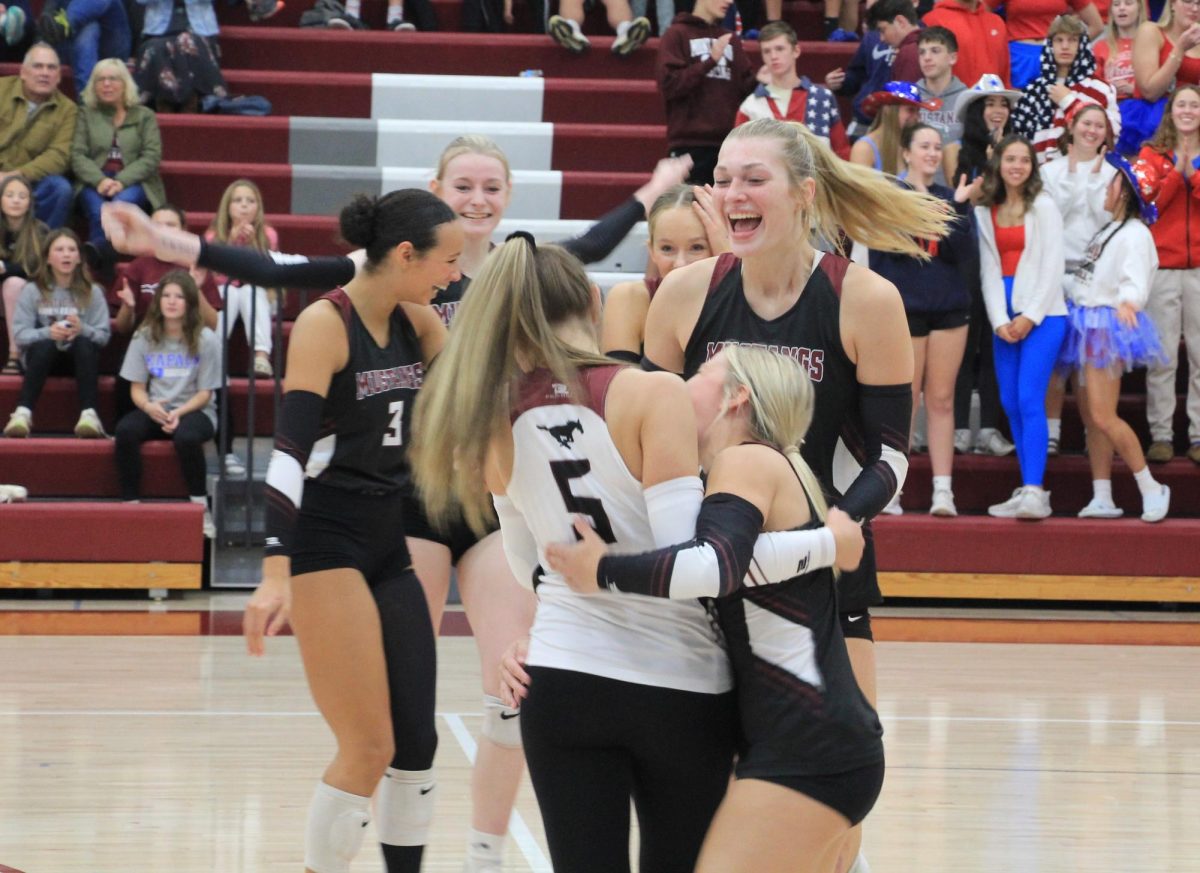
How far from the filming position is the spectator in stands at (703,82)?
335 inches

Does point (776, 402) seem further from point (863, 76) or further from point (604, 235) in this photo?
point (863, 76)

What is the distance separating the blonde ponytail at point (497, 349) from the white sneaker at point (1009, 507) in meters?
5.49

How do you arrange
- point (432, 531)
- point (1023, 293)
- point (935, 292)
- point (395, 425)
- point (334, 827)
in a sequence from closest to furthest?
point (334, 827) → point (395, 425) → point (432, 531) → point (935, 292) → point (1023, 293)

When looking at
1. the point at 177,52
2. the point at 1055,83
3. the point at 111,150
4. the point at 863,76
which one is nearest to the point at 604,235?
the point at 111,150

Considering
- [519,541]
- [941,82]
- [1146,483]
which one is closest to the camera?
[519,541]

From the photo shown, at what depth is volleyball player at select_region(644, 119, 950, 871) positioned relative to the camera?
2.94m

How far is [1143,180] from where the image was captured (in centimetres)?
795

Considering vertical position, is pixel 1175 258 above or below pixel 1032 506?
above

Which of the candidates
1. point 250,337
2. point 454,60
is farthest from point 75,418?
point 454,60

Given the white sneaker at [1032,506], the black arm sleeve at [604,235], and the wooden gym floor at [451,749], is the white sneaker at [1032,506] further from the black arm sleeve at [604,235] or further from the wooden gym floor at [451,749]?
the black arm sleeve at [604,235]

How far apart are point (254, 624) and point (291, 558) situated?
296 millimetres

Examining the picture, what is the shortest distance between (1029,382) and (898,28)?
248 centimetres

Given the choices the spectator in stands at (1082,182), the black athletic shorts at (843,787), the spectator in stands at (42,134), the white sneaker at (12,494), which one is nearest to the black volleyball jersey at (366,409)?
the black athletic shorts at (843,787)

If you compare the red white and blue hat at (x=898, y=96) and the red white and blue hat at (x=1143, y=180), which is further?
the red white and blue hat at (x=1143, y=180)
